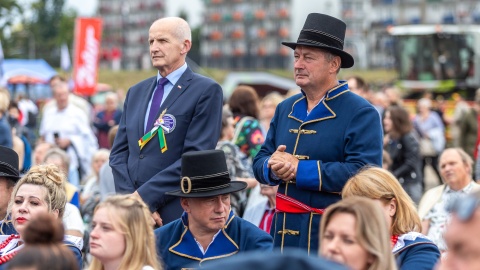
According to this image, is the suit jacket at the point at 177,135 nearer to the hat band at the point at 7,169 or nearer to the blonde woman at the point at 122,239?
the hat band at the point at 7,169

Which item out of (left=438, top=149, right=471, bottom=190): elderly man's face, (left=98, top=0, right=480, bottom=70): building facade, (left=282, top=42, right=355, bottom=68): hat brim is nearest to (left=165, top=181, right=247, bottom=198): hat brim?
(left=282, top=42, right=355, bottom=68): hat brim

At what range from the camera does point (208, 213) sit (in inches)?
217

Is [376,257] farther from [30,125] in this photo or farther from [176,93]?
[30,125]

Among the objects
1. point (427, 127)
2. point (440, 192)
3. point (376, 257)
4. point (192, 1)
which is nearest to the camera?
point (376, 257)

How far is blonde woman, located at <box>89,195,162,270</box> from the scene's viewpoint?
4.82m

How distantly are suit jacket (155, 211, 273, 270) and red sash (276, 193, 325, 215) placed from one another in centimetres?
25

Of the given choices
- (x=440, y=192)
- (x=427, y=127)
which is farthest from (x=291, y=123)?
(x=427, y=127)

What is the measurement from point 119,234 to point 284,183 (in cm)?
126

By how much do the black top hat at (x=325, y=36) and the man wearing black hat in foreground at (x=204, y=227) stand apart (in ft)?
2.68

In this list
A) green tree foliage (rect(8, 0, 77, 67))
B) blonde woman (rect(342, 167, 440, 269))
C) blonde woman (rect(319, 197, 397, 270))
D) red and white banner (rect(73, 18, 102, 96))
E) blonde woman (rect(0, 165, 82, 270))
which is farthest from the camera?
green tree foliage (rect(8, 0, 77, 67))

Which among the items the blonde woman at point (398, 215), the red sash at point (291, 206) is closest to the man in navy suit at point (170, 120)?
the red sash at point (291, 206)

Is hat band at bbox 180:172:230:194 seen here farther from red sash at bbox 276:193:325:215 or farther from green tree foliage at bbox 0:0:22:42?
green tree foliage at bbox 0:0:22:42

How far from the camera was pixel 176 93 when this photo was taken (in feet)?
20.8

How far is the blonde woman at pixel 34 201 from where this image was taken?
5832mm
